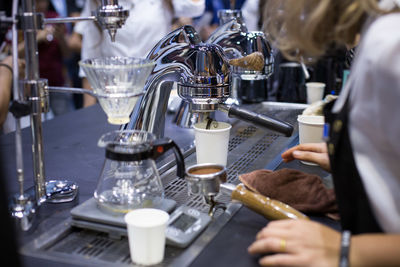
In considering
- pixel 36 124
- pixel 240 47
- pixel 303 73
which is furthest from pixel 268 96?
pixel 36 124

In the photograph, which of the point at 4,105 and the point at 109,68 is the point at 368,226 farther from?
the point at 4,105

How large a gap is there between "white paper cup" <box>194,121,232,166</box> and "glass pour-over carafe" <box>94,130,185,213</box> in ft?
0.78

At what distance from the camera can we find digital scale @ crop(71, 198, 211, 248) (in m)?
0.88

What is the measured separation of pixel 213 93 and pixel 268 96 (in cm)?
116

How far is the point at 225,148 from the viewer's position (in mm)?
1230

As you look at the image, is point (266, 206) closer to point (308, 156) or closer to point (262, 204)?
point (262, 204)

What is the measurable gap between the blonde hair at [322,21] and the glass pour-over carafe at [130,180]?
0.31 meters

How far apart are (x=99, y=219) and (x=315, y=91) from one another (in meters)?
1.34

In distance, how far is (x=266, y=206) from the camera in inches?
37.0

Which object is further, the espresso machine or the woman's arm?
the espresso machine

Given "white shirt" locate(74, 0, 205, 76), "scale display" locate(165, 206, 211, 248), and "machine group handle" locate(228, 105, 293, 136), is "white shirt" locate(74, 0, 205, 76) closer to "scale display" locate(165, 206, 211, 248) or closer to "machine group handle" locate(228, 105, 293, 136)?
"machine group handle" locate(228, 105, 293, 136)

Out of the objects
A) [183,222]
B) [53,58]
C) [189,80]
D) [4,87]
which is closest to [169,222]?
[183,222]

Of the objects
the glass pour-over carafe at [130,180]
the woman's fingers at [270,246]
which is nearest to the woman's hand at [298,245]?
the woman's fingers at [270,246]

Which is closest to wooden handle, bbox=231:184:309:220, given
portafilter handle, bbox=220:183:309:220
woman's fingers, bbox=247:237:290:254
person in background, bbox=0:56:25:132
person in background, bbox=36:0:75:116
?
portafilter handle, bbox=220:183:309:220
